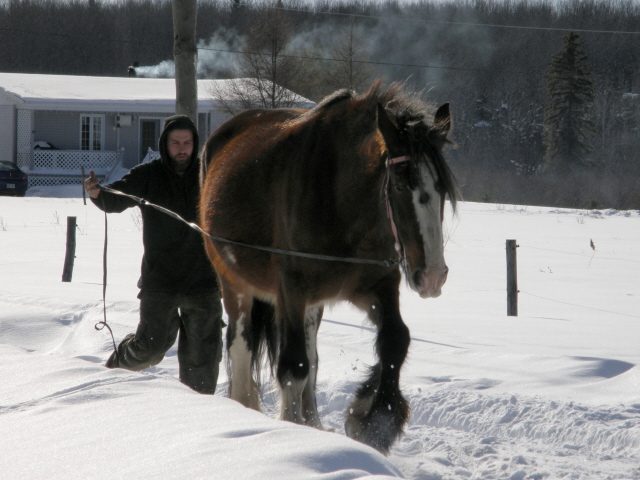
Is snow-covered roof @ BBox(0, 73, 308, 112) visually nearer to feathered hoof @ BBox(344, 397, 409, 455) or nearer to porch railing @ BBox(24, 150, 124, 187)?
porch railing @ BBox(24, 150, 124, 187)

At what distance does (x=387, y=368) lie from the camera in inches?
142

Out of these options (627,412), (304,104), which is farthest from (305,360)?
(304,104)

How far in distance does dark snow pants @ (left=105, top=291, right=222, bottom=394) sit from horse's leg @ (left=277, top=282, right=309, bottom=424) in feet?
3.18

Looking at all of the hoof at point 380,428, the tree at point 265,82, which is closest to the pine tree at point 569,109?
the tree at point 265,82

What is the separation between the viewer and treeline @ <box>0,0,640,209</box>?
64938 mm

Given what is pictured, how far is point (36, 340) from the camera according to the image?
19.6ft

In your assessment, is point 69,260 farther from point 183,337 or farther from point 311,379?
point 311,379

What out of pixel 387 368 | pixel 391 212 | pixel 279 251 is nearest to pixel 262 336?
pixel 279 251

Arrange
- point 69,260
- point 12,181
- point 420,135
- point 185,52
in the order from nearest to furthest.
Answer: point 420,135
point 185,52
point 69,260
point 12,181

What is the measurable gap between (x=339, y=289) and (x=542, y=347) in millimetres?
2578

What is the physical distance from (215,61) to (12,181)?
4213cm

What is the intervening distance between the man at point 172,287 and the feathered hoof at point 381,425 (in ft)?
4.47

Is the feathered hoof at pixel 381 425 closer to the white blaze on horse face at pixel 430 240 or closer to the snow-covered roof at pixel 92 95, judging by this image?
the white blaze on horse face at pixel 430 240

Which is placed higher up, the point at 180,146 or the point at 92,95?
the point at 92,95
